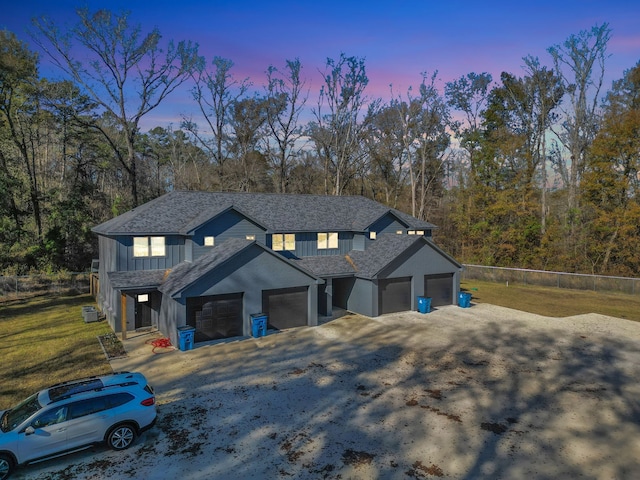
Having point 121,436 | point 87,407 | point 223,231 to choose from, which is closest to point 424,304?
point 223,231

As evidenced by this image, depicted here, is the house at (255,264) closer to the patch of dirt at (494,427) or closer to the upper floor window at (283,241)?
the upper floor window at (283,241)

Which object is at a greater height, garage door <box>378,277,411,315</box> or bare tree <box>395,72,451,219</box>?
bare tree <box>395,72,451,219</box>

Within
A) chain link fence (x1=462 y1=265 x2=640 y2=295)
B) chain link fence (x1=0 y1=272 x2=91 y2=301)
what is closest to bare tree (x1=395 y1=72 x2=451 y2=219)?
chain link fence (x1=462 y1=265 x2=640 y2=295)

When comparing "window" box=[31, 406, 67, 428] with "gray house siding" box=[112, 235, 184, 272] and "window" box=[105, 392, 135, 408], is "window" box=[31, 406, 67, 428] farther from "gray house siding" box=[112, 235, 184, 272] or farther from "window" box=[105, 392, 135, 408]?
"gray house siding" box=[112, 235, 184, 272]

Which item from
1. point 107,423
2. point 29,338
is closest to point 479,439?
point 107,423

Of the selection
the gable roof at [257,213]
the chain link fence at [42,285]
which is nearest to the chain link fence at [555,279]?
the gable roof at [257,213]
